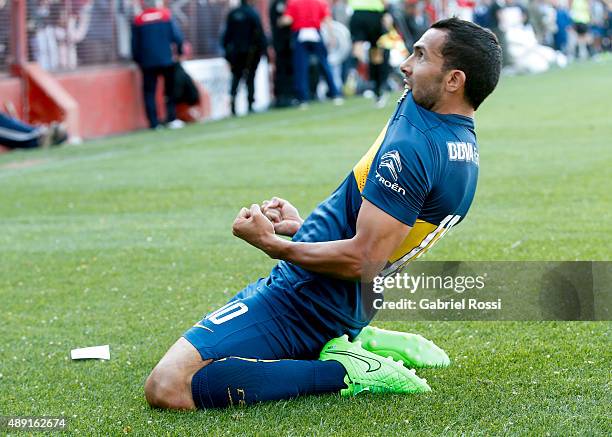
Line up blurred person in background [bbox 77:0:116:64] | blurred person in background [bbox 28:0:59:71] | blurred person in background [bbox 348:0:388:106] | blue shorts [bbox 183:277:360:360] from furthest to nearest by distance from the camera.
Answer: blurred person in background [bbox 348:0:388:106]
blurred person in background [bbox 77:0:116:64]
blurred person in background [bbox 28:0:59:71]
blue shorts [bbox 183:277:360:360]

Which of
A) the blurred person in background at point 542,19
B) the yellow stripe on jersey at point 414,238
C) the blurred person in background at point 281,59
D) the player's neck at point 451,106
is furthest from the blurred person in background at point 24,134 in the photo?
the blurred person in background at point 542,19

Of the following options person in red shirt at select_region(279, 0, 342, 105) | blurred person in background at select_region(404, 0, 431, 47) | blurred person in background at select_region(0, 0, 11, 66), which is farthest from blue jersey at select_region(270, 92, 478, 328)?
blurred person in background at select_region(404, 0, 431, 47)

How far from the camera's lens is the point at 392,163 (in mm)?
4449

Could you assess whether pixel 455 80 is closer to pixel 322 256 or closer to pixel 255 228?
pixel 322 256

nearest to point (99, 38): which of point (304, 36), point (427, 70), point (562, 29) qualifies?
point (304, 36)

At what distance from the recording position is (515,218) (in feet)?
30.3

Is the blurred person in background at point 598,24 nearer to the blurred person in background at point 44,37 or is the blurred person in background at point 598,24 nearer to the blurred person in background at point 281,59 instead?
the blurred person in background at point 281,59

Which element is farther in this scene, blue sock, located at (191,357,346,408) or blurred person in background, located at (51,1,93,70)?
blurred person in background, located at (51,1,93,70)

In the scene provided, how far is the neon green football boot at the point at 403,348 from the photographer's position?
17.3 ft

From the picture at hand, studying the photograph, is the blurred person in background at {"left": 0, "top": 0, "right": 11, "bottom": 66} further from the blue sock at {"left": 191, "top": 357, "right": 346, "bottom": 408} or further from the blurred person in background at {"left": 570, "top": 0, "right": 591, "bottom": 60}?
the blurred person in background at {"left": 570, "top": 0, "right": 591, "bottom": 60}

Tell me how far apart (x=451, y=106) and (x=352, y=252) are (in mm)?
669

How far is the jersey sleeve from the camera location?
14.6 feet

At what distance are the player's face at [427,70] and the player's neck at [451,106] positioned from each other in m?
0.02

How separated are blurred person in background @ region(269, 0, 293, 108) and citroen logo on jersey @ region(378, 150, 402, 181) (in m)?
19.3
